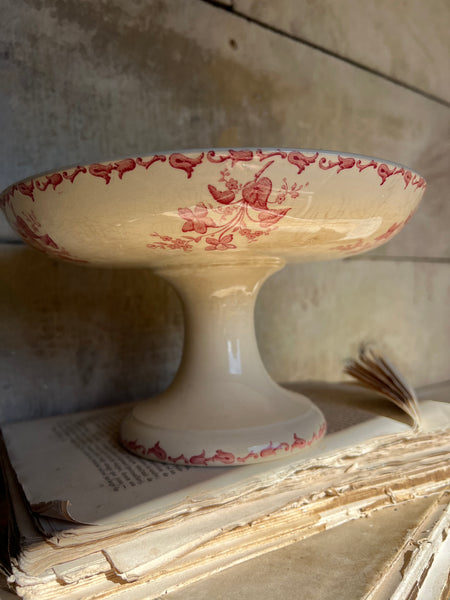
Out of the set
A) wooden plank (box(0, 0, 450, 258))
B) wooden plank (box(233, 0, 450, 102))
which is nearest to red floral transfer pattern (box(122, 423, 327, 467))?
wooden plank (box(0, 0, 450, 258))

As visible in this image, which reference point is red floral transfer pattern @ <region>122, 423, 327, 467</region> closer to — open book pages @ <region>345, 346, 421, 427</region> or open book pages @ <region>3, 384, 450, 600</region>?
open book pages @ <region>3, 384, 450, 600</region>

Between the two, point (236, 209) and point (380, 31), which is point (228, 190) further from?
point (380, 31)

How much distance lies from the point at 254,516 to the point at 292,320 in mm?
529

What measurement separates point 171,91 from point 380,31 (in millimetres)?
480

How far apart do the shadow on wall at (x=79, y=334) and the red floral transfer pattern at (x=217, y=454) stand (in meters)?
0.21

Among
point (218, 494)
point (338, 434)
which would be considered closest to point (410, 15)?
point (338, 434)

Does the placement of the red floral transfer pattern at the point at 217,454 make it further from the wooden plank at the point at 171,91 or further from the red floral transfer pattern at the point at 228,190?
the wooden plank at the point at 171,91

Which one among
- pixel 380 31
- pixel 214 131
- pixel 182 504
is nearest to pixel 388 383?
pixel 182 504

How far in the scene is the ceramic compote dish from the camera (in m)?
0.32

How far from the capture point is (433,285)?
105 centimetres

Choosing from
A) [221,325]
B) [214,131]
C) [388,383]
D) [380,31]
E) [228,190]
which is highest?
[380,31]

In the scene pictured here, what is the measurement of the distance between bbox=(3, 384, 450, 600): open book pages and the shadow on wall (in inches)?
3.4

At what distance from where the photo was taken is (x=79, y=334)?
25.0 inches

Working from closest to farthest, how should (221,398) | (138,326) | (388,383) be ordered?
(221,398) → (388,383) → (138,326)
